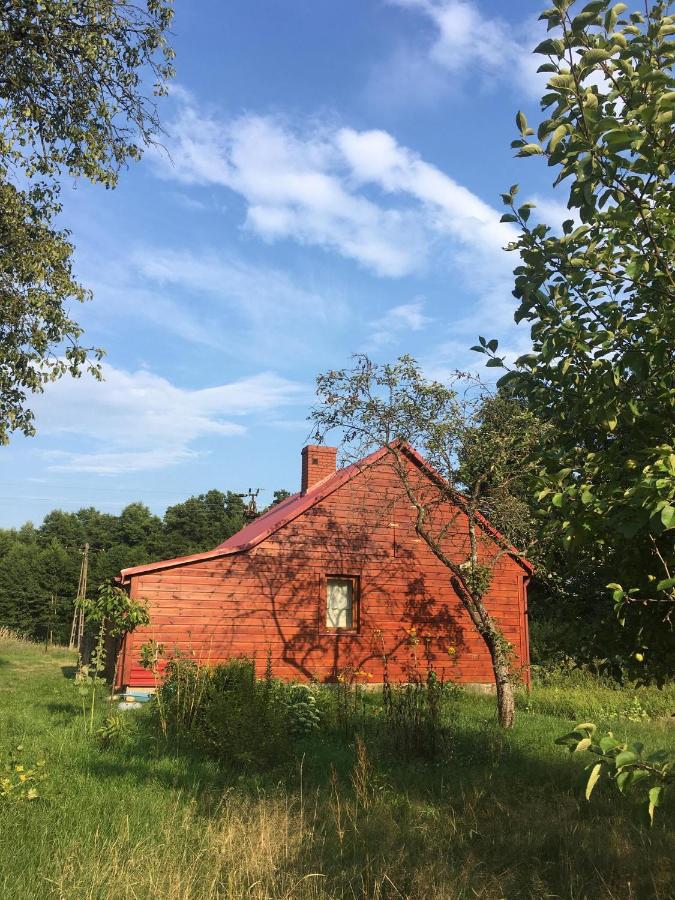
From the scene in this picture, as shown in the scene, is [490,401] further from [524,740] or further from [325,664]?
[325,664]

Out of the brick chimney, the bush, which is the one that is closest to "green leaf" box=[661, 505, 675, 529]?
the bush

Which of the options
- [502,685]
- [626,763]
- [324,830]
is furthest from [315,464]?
[626,763]

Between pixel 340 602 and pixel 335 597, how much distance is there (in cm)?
21

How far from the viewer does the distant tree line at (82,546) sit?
46.8 metres

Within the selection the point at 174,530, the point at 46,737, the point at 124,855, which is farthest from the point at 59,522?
the point at 124,855

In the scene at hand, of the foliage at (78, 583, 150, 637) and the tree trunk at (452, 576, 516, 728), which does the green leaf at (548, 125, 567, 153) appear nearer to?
A: the foliage at (78, 583, 150, 637)

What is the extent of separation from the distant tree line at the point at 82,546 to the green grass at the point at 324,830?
3617 centimetres

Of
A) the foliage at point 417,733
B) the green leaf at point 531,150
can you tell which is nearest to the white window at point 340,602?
the foliage at point 417,733

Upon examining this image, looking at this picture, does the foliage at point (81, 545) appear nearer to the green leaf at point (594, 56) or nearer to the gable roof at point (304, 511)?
the gable roof at point (304, 511)

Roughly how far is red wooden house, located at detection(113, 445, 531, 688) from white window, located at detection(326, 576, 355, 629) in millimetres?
29

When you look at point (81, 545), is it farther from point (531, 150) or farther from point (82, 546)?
A: point (531, 150)

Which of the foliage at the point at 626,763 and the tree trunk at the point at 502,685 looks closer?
the foliage at the point at 626,763

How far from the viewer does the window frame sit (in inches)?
695

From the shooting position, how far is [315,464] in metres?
21.9
